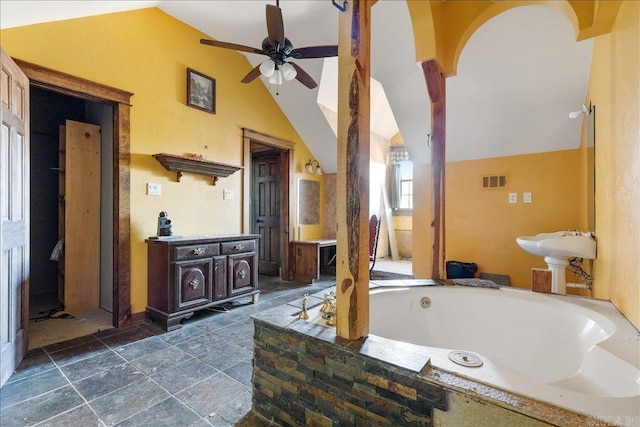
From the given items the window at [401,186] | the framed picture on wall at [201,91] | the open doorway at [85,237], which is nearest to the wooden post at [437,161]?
the framed picture on wall at [201,91]

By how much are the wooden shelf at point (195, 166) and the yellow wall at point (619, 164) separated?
10.4ft

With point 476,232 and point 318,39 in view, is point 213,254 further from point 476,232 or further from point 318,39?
point 476,232

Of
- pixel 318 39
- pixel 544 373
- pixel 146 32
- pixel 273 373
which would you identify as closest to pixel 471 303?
pixel 544 373

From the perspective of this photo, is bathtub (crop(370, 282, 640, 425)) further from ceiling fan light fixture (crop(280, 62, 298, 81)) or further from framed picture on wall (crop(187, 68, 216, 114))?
framed picture on wall (crop(187, 68, 216, 114))

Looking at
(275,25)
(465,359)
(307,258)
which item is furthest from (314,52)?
(307,258)

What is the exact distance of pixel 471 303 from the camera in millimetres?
1910

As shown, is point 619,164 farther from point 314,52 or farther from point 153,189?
point 153,189

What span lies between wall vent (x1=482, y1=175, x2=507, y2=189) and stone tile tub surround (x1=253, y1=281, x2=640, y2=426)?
7.72ft

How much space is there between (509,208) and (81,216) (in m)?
4.83

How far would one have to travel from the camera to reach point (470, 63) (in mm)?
2859

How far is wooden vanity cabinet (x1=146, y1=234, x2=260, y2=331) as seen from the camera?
256 cm

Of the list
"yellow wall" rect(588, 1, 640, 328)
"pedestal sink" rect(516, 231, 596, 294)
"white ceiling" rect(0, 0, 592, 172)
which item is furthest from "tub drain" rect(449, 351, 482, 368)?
"white ceiling" rect(0, 0, 592, 172)

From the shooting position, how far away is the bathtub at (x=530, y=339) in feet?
2.92

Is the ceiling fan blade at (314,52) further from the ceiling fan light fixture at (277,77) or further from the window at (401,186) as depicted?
the window at (401,186)
